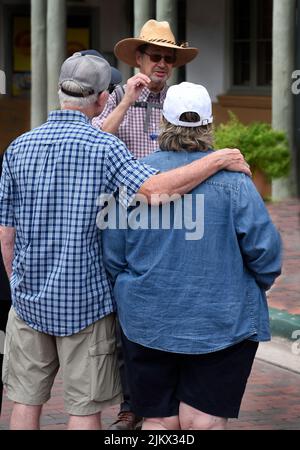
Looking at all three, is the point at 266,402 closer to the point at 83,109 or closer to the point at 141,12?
the point at 83,109

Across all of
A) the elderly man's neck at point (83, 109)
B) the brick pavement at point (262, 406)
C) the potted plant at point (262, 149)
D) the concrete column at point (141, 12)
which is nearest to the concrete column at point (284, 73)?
the potted plant at point (262, 149)

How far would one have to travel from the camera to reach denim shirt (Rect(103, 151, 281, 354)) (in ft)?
13.8

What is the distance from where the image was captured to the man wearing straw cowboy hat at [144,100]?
18.5ft

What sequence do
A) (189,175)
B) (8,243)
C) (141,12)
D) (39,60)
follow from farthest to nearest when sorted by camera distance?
1. (39,60)
2. (141,12)
3. (8,243)
4. (189,175)

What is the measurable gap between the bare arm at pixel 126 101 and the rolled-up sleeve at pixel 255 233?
110cm

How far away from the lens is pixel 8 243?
15.1ft

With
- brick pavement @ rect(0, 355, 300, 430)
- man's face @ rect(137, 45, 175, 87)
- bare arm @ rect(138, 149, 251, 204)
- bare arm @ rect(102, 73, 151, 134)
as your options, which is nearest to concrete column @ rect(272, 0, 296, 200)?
brick pavement @ rect(0, 355, 300, 430)

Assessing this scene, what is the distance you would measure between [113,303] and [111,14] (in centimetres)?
1722

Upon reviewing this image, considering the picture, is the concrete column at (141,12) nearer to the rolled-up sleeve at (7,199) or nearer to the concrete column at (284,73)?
the concrete column at (284,73)

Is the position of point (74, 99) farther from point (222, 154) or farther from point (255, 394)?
point (255, 394)

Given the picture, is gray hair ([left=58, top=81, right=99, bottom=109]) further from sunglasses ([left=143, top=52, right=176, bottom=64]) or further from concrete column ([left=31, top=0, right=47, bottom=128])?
concrete column ([left=31, top=0, right=47, bottom=128])

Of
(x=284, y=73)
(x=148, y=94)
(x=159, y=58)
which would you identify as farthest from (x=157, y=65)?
(x=284, y=73)

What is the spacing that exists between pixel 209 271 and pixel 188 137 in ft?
1.76
